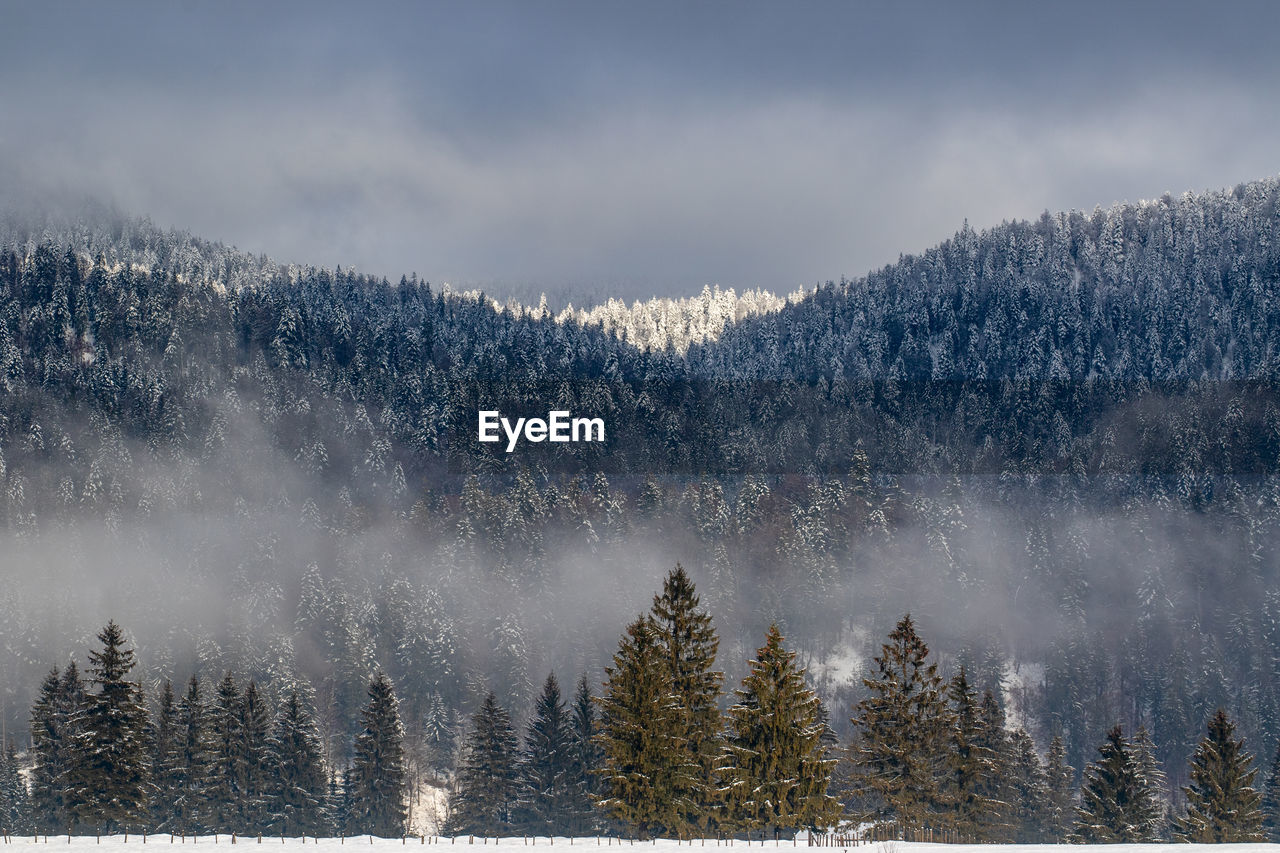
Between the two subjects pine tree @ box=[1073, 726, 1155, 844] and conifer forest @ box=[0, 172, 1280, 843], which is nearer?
conifer forest @ box=[0, 172, 1280, 843]

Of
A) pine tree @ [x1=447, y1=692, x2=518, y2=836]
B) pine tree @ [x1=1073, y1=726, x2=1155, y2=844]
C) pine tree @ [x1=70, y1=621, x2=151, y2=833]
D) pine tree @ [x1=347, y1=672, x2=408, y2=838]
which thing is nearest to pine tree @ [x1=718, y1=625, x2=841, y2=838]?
pine tree @ [x1=1073, y1=726, x2=1155, y2=844]

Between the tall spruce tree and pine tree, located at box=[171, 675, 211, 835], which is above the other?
the tall spruce tree

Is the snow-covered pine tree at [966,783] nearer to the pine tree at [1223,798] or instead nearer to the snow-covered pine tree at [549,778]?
the pine tree at [1223,798]

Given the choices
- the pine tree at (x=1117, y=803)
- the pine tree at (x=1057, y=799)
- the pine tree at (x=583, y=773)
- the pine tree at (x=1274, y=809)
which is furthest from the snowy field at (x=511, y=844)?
the pine tree at (x=1274, y=809)

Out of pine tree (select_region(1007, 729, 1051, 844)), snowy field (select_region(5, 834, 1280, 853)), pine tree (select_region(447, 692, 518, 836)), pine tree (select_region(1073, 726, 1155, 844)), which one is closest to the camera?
snowy field (select_region(5, 834, 1280, 853))

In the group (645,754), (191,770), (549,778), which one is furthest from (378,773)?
(645,754)

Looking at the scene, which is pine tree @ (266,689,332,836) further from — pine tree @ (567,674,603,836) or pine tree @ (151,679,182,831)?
pine tree @ (567,674,603,836)

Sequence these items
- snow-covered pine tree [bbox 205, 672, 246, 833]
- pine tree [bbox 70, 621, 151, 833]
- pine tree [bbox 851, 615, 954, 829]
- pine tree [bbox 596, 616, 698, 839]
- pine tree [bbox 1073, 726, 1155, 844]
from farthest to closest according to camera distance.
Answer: snow-covered pine tree [bbox 205, 672, 246, 833], pine tree [bbox 1073, 726, 1155, 844], pine tree [bbox 70, 621, 151, 833], pine tree [bbox 851, 615, 954, 829], pine tree [bbox 596, 616, 698, 839]
